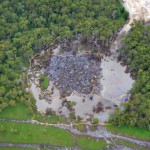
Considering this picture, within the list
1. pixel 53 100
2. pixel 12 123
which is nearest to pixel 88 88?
pixel 53 100

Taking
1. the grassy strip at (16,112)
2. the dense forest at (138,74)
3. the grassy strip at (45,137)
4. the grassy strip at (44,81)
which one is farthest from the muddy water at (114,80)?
the grassy strip at (16,112)

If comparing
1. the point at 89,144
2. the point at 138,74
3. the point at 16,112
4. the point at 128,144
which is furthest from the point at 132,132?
the point at 16,112

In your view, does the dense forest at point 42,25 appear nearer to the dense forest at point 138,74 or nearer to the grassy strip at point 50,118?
the dense forest at point 138,74

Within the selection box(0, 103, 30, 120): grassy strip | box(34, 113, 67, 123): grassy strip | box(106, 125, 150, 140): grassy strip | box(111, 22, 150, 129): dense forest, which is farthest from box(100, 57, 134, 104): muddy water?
box(0, 103, 30, 120): grassy strip

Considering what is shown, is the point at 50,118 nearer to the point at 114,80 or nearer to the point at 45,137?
the point at 45,137

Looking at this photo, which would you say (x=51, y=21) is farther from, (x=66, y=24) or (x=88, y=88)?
(x=88, y=88)

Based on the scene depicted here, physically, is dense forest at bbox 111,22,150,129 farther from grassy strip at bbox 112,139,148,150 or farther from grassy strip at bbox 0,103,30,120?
grassy strip at bbox 0,103,30,120

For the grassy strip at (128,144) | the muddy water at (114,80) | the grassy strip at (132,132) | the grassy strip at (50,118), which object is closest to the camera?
the grassy strip at (128,144)
